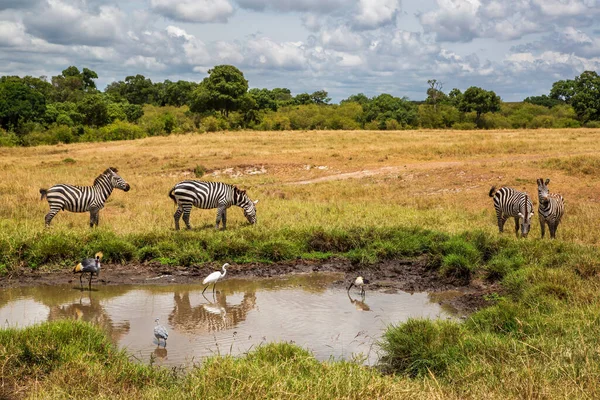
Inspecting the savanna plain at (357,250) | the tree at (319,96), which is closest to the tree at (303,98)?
the tree at (319,96)

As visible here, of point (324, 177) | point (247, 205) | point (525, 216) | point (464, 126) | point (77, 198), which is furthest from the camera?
point (464, 126)

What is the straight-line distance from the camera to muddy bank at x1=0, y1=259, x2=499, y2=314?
1159 cm

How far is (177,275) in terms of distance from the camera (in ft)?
40.5

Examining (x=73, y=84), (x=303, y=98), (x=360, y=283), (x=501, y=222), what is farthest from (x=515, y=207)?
(x=73, y=84)

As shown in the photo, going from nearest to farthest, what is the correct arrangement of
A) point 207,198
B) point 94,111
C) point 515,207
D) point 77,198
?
point 515,207, point 77,198, point 207,198, point 94,111

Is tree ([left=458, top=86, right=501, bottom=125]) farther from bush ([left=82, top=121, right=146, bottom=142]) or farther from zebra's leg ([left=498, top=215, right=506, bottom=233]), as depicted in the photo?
zebra's leg ([left=498, top=215, right=506, bottom=233])

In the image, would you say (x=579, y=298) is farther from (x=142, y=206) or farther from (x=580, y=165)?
(x=580, y=165)

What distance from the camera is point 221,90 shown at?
58250mm

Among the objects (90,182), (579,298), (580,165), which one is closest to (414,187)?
(580,165)

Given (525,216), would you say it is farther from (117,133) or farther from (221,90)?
(221,90)

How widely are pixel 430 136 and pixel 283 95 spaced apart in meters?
60.8

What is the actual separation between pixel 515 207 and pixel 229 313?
7.72 metres

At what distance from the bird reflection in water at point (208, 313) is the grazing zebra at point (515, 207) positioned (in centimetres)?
673

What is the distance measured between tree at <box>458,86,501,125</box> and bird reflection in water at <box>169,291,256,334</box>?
182ft
